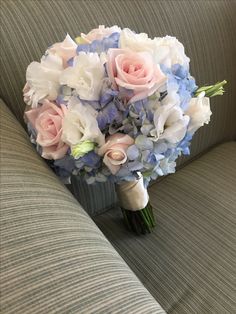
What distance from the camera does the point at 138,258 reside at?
0.74 m

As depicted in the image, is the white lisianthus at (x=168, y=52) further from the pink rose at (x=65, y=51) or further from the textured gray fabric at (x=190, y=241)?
the textured gray fabric at (x=190, y=241)

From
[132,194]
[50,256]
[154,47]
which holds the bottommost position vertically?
[132,194]

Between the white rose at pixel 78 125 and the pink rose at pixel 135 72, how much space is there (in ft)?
0.18

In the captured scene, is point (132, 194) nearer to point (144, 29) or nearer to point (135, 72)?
point (135, 72)

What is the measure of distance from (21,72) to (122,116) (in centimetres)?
→ 26

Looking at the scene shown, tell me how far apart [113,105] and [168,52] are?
116 mm

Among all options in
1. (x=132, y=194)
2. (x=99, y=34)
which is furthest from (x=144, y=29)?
(x=132, y=194)

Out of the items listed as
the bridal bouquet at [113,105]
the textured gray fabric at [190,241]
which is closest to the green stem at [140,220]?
the textured gray fabric at [190,241]

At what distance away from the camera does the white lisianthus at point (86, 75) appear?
52cm

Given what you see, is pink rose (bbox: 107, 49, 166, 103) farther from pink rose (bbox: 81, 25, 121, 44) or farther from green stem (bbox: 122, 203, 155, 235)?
green stem (bbox: 122, 203, 155, 235)

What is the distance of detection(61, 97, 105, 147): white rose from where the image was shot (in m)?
0.52

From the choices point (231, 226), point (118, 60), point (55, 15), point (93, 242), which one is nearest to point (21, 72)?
point (55, 15)

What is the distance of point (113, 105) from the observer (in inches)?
21.0


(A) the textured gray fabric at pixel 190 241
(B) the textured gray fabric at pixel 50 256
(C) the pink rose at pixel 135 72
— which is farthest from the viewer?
(A) the textured gray fabric at pixel 190 241
